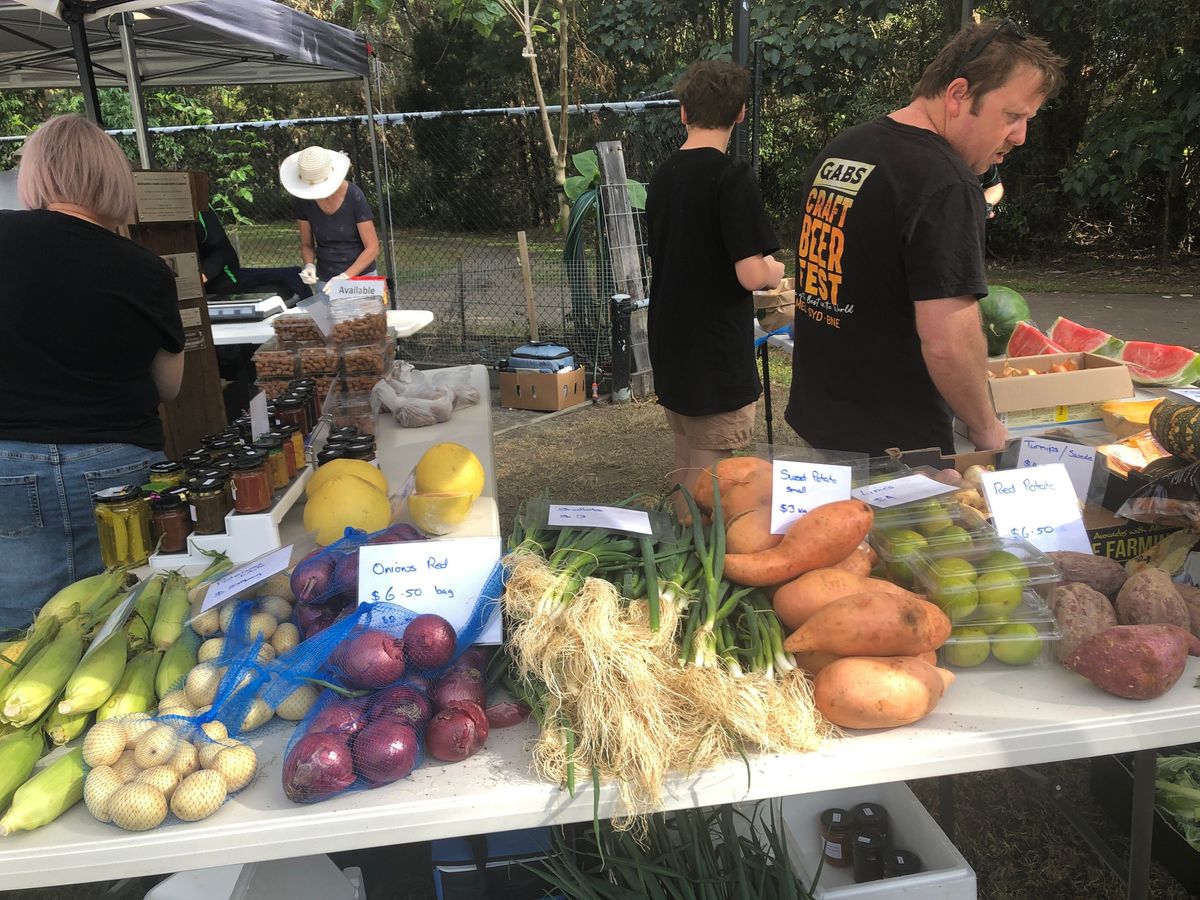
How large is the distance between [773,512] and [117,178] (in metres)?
2.05

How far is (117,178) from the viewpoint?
7.79ft

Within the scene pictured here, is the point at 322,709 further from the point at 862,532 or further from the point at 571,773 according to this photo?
the point at 862,532

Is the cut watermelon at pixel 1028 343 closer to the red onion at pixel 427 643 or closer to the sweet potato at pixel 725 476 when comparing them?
the sweet potato at pixel 725 476

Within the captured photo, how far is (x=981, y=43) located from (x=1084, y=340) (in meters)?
1.55

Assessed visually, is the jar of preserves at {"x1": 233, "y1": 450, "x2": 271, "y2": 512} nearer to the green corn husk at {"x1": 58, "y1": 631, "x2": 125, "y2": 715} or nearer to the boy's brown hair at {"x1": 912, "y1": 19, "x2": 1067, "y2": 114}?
the green corn husk at {"x1": 58, "y1": 631, "x2": 125, "y2": 715}

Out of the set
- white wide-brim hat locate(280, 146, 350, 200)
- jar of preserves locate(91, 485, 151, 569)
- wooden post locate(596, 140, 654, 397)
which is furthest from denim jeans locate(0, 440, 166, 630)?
wooden post locate(596, 140, 654, 397)

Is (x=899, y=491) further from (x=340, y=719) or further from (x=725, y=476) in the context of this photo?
(x=340, y=719)

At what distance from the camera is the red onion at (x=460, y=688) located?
1.37 meters

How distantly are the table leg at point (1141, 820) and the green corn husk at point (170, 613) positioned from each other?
75.6 inches

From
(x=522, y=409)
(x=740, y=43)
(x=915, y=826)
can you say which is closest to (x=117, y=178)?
(x=915, y=826)

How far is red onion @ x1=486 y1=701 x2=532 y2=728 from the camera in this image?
1.41m

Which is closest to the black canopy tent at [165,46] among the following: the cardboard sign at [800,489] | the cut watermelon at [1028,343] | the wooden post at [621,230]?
the wooden post at [621,230]

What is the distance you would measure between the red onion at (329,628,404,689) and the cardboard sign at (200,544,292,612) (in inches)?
11.4

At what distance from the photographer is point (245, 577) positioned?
1589 mm
